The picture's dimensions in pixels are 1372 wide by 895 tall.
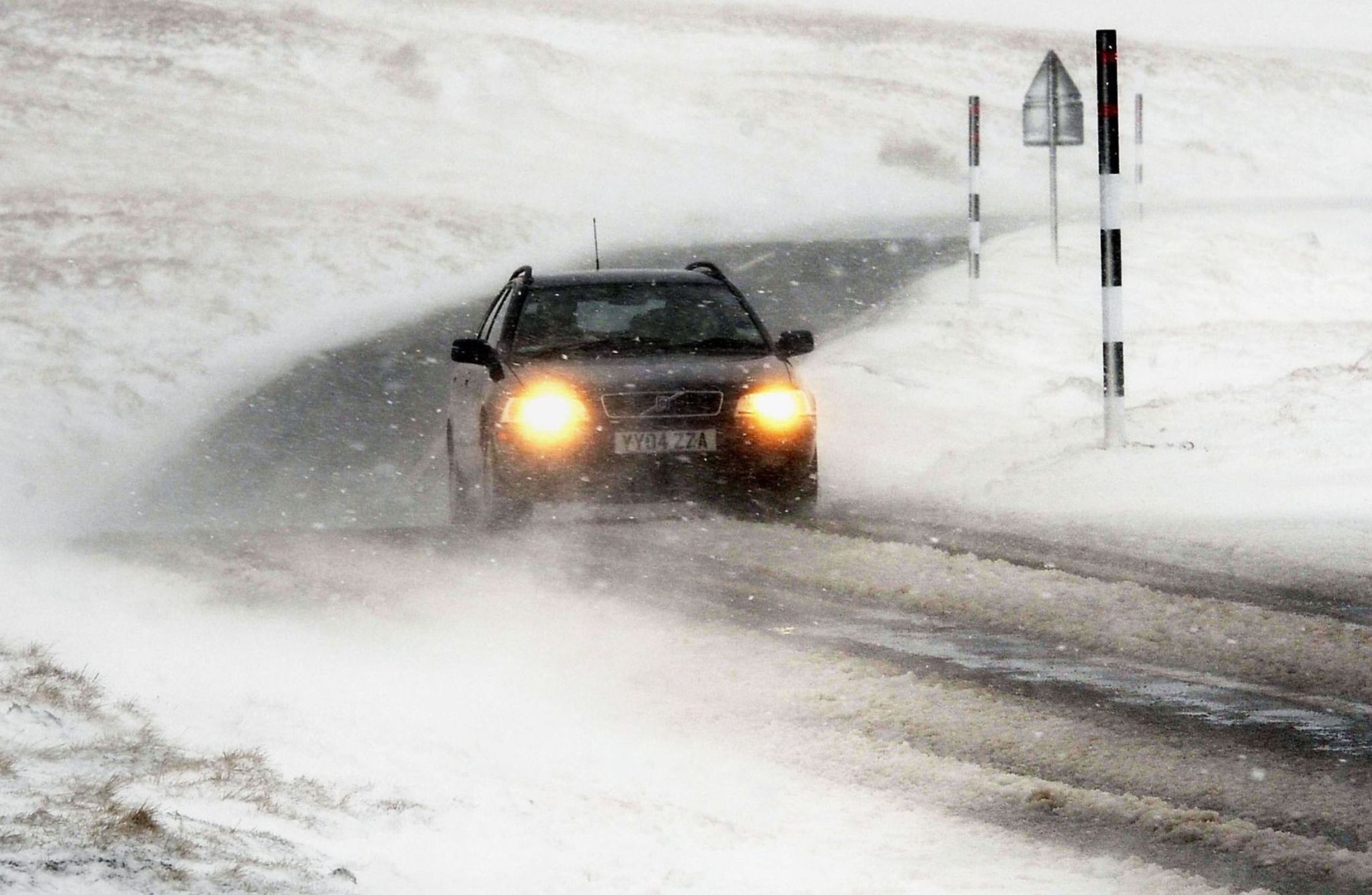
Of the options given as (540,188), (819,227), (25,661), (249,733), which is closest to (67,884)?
(249,733)

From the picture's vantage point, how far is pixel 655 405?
10289mm

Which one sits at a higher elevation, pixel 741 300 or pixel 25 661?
pixel 741 300

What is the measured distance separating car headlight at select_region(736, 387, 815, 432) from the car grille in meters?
0.17

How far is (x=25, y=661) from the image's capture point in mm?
6320

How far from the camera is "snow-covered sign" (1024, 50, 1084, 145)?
59.8ft

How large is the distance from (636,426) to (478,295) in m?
13.1

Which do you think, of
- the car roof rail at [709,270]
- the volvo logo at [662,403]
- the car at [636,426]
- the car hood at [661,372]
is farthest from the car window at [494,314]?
the volvo logo at [662,403]

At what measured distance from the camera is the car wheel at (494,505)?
10336mm

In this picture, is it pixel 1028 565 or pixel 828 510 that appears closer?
pixel 1028 565

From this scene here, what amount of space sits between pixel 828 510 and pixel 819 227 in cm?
1979

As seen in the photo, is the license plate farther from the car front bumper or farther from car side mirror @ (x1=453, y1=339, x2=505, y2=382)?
car side mirror @ (x1=453, y1=339, x2=505, y2=382)

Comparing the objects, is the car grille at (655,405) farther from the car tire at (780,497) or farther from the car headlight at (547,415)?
the car tire at (780,497)

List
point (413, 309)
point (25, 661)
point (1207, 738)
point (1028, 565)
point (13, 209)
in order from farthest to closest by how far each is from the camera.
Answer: point (13, 209)
point (413, 309)
point (1028, 565)
point (25, 661)
point (1207, 738)

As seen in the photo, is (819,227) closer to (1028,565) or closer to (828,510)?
(828,510)
